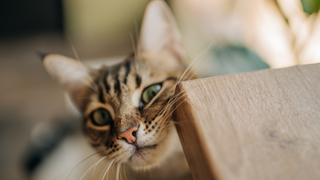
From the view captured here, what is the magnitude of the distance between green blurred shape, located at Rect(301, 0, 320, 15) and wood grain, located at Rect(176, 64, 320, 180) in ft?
1.37

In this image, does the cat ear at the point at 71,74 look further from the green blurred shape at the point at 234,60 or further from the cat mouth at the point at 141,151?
the green blurred shape at the point at 234,60

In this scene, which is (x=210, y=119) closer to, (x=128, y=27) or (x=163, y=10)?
(x=163, y=10)

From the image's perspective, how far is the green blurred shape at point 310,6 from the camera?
65cm

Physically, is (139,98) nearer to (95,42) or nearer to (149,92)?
(149,92)

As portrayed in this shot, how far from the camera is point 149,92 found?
1.65 ft

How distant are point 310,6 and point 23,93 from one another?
101 centimetres

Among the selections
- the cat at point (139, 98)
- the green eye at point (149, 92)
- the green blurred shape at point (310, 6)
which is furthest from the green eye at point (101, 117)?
the green blurred shape at point (310, 6)

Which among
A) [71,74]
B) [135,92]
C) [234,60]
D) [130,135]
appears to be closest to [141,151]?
[130,135]

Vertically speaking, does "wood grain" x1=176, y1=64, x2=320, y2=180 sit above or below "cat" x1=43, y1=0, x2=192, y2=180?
below

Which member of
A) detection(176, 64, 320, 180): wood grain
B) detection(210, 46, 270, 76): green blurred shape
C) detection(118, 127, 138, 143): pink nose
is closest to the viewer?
detection(176, 64, 320, 180): wood grain

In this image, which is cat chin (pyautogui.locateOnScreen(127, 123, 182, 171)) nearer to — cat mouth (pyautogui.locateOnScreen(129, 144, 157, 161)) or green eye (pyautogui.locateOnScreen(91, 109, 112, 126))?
cat mouth (pyautogui.locateOnScreen(129, 144, 157, 161))

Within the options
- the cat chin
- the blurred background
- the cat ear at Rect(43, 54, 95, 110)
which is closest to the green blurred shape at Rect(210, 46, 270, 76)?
the blurred background

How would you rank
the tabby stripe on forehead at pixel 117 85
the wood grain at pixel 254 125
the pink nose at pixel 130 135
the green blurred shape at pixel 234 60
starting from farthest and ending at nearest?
1. the green blurred shape at pixel 234 60
2. the tabby stripe on forehead at pixel 117 85
3. the pink nose at pixel 130 135
4. the wood grain at pixel 254 125

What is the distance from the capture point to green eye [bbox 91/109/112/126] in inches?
20.6
